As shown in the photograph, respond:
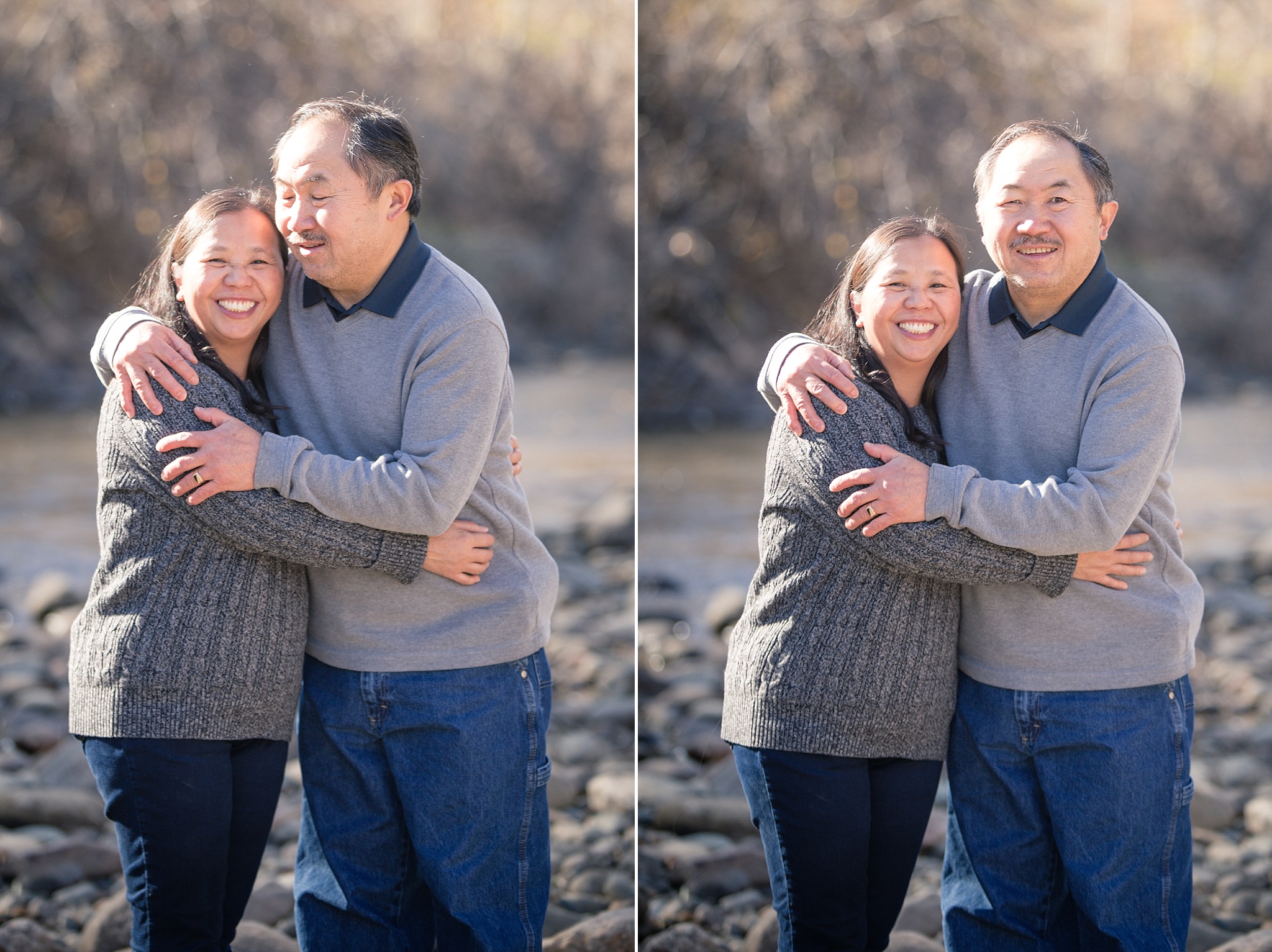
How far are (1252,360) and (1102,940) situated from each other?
13.8 feet

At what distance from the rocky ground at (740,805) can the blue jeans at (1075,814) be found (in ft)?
2.33

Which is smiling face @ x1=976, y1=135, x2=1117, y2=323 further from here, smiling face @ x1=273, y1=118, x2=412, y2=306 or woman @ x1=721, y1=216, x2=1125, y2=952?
smiling face @ x1=273, y1=118, x2=412, y2=306

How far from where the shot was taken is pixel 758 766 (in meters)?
1.78

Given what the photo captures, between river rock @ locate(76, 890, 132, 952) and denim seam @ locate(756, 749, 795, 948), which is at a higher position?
denim seam @ locate(756, 749, 795, 948)

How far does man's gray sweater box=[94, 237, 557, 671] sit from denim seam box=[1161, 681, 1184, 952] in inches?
36.1

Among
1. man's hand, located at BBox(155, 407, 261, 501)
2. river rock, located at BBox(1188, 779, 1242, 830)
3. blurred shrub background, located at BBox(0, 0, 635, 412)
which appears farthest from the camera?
blurred shrub background, located at BBox(0, 0, 635, 412)

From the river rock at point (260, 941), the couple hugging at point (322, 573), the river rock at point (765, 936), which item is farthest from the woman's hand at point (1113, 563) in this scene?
the river rock at point (260, 941)

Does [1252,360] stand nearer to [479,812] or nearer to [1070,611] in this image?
[1070,611]

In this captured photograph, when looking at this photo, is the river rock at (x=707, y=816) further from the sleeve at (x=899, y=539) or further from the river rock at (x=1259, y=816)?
the sleeve at (x=899, y=539)

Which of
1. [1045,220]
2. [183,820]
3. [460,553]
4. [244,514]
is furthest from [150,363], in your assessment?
[1045,220]

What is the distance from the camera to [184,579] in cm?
163

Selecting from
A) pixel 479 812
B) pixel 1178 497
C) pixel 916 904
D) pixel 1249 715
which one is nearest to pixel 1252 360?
pixel 1178 497

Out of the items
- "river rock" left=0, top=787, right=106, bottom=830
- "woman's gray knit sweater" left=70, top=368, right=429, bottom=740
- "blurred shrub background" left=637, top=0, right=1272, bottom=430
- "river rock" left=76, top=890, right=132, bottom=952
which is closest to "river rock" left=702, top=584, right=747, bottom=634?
"blurred shrub background" left=637, top=0, right=1272, bottom=430

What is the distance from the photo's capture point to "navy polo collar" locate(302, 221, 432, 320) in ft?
5.52
